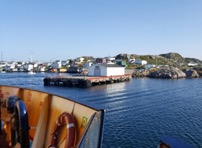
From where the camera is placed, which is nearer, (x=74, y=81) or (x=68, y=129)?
(x=68, y=129)

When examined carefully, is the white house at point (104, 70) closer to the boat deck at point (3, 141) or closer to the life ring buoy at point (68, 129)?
the boat deck at point (3, 141)

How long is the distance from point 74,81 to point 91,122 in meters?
64.8

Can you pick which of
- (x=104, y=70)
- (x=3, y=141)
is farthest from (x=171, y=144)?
(x=104, y=70)

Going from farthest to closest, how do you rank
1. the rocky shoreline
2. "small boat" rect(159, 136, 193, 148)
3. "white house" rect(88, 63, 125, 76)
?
the rocky shoreline < "white house" rect(88, 63, 125, 76) < "small boat" rect(159, 136, 193, 148)

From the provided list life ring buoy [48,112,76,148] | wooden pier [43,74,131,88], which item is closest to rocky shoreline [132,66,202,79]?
wooden pier [43,74,131,88]

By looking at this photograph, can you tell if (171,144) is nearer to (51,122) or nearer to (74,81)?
(51,122)

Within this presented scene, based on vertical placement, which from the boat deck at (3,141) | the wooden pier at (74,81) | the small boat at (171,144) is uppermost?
the small boat at (171,144)

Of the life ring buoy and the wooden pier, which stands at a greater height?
the life ring buoy

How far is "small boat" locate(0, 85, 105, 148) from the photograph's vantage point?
3.69 m

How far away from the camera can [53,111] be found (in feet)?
22.2

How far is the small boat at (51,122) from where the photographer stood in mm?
3689

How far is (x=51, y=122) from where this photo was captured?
6.77 meters

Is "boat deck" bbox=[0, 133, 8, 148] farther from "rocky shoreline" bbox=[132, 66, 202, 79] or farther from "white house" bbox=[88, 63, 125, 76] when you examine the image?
"rocky shoreline" bbox=[132, 66, 202, 79]

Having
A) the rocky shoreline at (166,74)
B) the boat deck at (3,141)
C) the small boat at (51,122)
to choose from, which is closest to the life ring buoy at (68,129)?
the small boat at (51,122)
